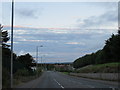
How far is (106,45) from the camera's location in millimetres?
95375

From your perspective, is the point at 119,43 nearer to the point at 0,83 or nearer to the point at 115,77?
the point at 115,77

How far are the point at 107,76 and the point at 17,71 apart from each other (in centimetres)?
1676

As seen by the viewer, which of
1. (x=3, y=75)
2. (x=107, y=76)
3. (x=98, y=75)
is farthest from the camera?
(x=98, y=75)

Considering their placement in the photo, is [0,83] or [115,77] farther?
[115,77]

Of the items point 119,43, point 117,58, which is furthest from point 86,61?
point 119,43

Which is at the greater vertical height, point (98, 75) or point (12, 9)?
point (12, 9)

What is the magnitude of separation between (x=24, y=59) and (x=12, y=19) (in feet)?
201

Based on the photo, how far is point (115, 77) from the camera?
4269cm

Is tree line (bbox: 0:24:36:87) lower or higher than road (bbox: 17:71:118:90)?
higher

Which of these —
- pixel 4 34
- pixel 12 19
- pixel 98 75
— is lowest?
pixel 98 75

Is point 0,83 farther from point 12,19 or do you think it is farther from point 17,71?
Result: point 17,71

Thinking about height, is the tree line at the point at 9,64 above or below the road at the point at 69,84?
above

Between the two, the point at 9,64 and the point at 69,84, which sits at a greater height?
the point at 9,64

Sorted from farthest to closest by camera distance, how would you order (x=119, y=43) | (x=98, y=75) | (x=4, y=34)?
1. (x=119, y=43)
2. (x=4, y=34)
3. (x=98, y=75)
